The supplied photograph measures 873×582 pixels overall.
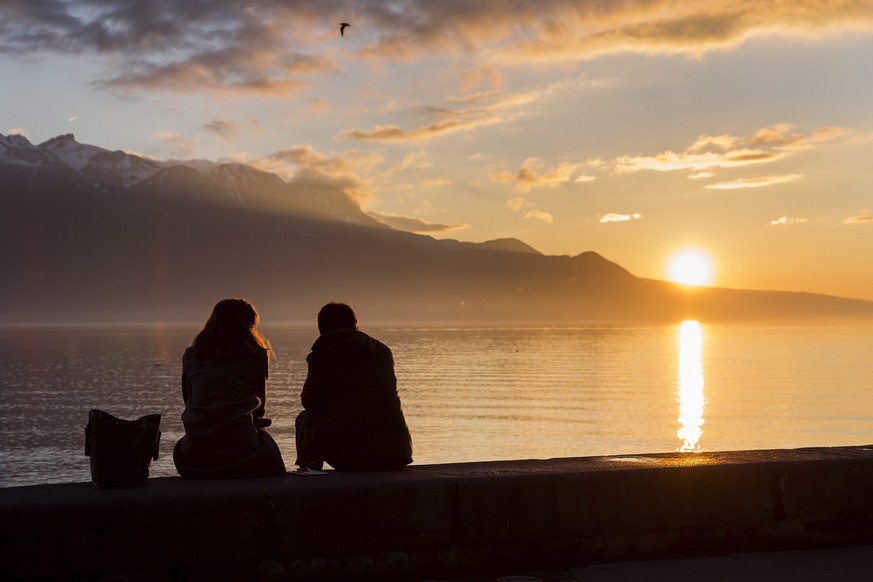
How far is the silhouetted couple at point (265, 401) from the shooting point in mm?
6824

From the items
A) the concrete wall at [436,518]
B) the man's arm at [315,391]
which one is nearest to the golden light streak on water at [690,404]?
the concrete wall at [436,518]

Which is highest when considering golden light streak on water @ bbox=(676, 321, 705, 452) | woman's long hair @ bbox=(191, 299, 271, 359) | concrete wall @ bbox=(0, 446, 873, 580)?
A: woman's long hair @ bbox=(191, 299, 271, 359)

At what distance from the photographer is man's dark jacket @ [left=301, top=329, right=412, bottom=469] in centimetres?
726

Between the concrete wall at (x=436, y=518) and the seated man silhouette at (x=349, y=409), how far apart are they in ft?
1.08

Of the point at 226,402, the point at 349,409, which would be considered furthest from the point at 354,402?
the point at 226,402

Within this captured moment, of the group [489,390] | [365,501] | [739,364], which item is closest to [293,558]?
[365,501]

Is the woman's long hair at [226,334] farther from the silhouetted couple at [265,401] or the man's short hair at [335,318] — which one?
the man's short hair at [335,318]

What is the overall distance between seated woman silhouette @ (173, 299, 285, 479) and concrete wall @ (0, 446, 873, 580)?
27 centimetres

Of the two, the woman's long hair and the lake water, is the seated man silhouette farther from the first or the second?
the lake water

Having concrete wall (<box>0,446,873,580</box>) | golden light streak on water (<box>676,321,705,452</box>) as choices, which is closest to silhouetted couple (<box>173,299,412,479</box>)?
concrete wall (<box>0,446,873,580</box>)

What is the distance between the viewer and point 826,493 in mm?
7125

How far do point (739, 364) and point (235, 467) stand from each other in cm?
11837

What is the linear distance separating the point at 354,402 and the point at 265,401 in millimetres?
694

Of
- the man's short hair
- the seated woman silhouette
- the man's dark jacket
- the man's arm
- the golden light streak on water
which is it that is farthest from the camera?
the golden light streak on water
